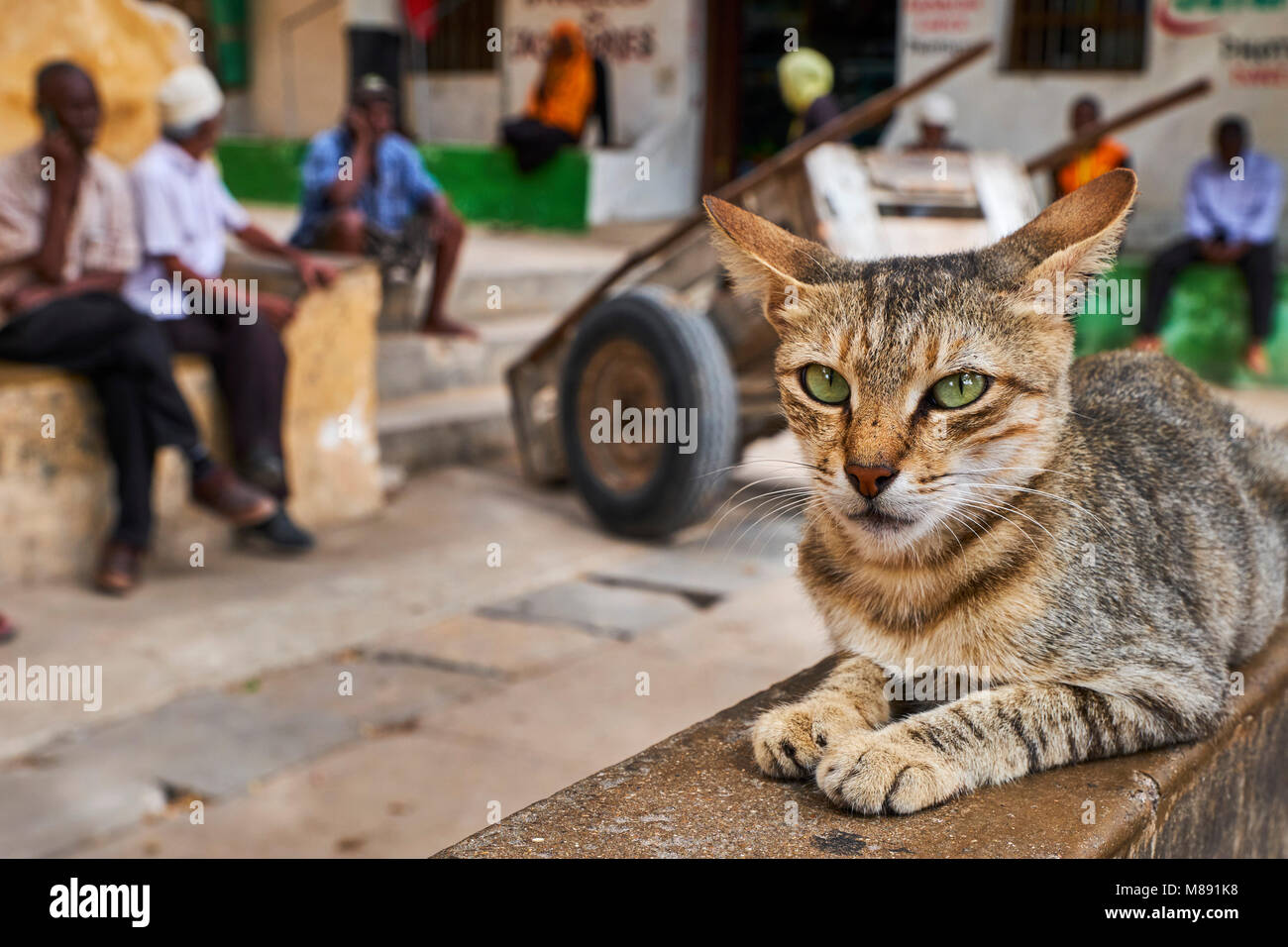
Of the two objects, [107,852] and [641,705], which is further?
[641,705]

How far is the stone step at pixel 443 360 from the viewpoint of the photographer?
8352 mm

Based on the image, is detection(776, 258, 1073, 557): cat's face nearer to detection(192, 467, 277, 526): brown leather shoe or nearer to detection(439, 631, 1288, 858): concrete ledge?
detection(439, 631, 1288, 858): concrete ledge

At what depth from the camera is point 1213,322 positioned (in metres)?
10.0

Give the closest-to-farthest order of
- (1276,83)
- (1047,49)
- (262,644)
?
(262,644) → (1276,83) → (1047,49)

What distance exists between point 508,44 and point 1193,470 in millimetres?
12710

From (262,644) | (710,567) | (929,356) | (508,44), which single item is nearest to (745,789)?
(929,356)

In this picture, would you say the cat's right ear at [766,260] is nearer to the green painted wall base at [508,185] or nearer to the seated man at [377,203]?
the seated man at [377,203]

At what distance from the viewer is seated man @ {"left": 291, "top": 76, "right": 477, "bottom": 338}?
27.3 feet

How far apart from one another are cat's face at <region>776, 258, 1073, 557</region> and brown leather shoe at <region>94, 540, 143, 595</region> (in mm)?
4364

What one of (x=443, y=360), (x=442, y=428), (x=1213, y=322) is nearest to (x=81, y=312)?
(x=442, y=428)

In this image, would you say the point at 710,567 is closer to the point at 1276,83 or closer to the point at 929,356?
the point at 929,356

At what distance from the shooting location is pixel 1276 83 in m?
9.95

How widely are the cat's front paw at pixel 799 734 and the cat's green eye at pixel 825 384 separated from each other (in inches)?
20.1
